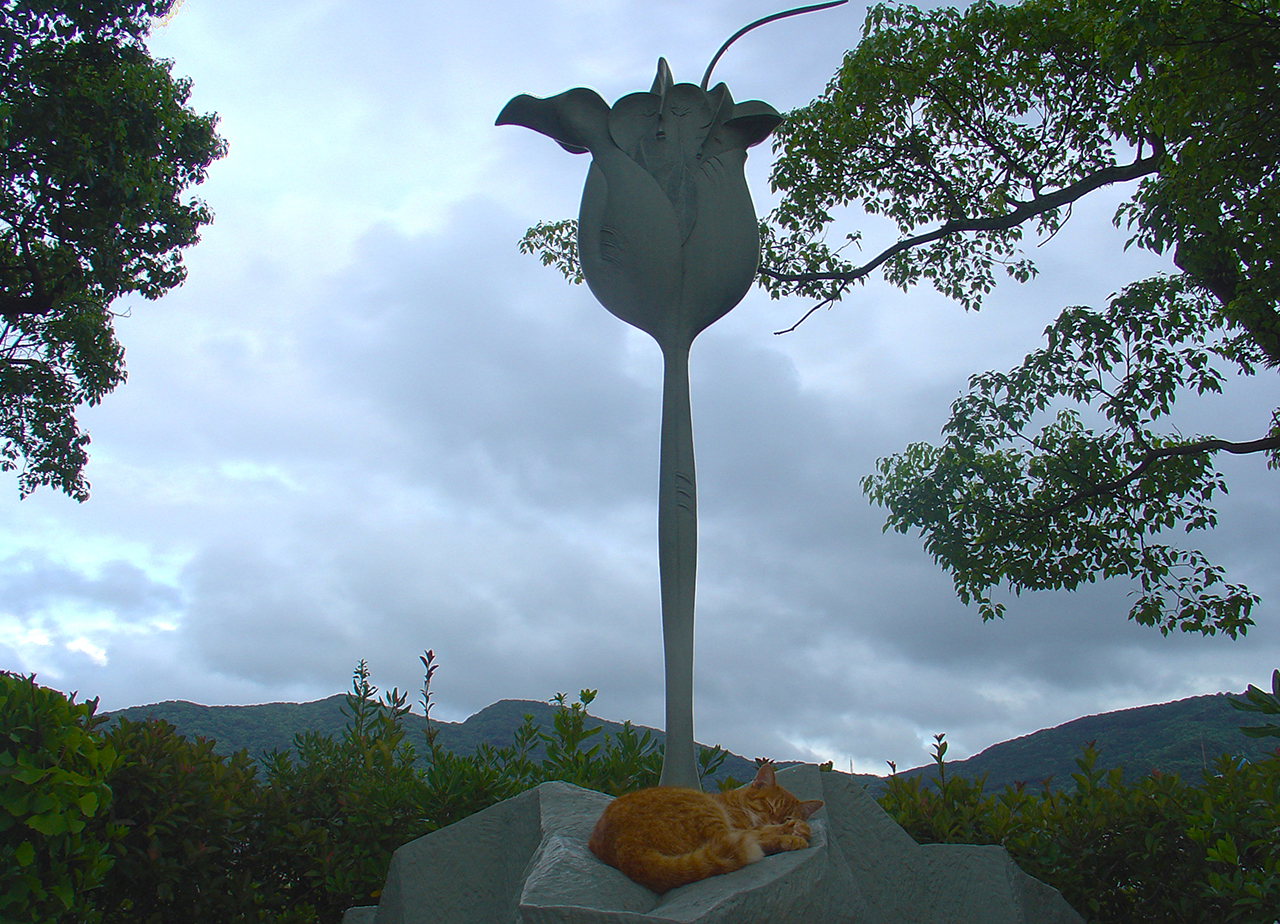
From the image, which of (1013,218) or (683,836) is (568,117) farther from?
(1013,218)

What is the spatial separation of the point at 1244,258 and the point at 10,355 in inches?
428

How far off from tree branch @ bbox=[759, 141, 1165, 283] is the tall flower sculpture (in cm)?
451

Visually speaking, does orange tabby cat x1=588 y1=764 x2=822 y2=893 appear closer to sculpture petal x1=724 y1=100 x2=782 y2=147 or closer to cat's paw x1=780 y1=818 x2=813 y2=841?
cat's paw x1=780 y1=818 x2=813 y2=841

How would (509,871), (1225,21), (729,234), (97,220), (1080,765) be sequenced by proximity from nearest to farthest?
(509,871), (1080,765), (729,234), (1225,21), (97,220)

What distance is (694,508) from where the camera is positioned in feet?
12.0

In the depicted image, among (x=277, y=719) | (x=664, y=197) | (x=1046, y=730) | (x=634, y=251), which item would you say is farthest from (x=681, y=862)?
(x=1046, y=730)

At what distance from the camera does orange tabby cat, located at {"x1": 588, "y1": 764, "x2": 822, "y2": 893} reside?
2.48 metres

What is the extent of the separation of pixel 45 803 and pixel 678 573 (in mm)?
2206

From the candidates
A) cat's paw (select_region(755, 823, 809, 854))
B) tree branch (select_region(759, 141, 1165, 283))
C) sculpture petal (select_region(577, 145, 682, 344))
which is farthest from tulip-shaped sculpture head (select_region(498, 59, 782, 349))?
tree branch (select_region(759, 141, 1165, 283))

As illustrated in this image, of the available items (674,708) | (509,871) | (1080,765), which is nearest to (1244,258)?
(1080,765)

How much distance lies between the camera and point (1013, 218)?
8.04 meters

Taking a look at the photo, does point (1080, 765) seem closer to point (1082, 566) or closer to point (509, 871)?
point (509, 871)

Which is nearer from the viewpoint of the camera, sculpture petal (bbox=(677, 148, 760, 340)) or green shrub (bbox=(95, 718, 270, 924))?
green shrub (bbox=(95, 718, 270, 924))

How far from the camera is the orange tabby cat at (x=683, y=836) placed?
2480mm
